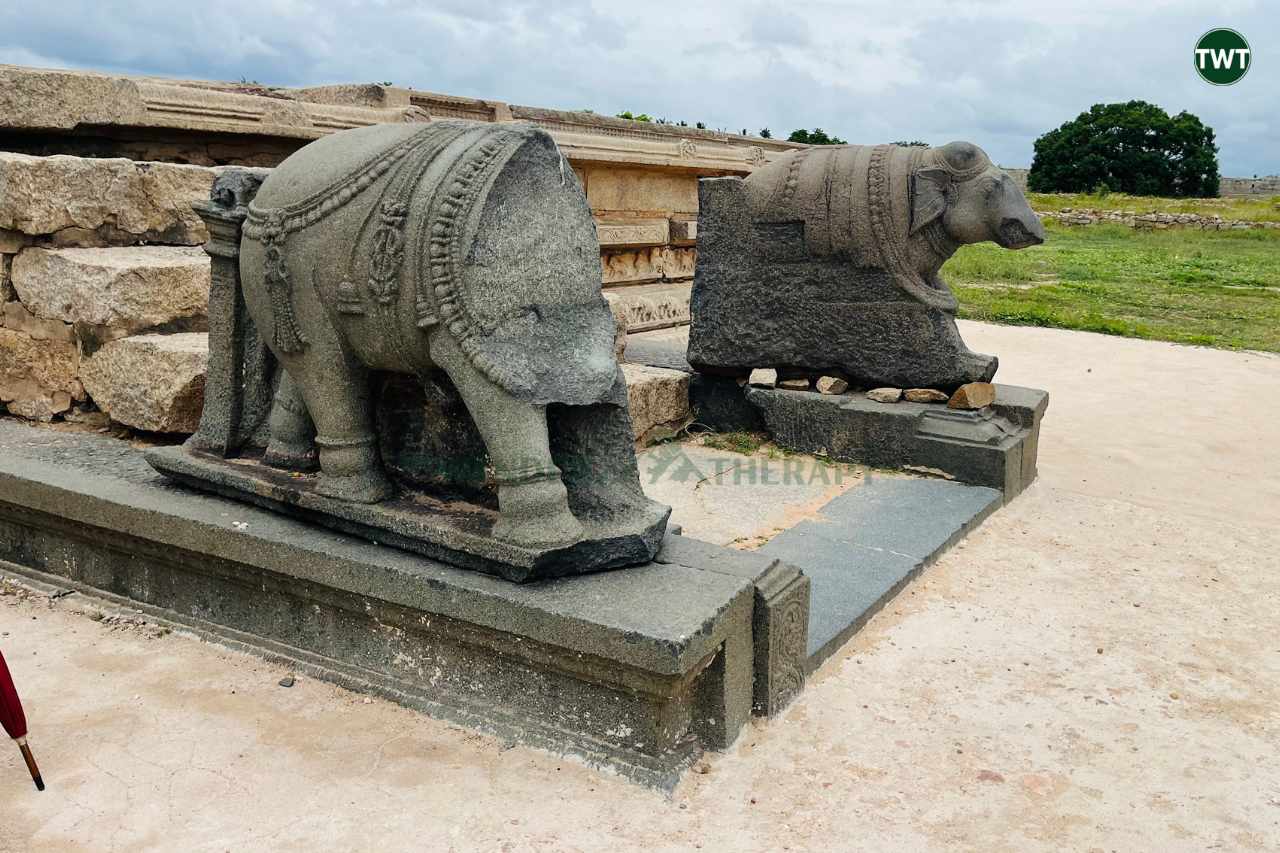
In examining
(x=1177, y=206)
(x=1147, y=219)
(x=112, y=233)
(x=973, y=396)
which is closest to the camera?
(x=112, y=233)

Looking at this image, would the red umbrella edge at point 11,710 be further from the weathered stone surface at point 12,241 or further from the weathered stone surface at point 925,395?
the weathered stone surface at point 925,395

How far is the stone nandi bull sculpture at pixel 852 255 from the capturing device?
4691 millimetres

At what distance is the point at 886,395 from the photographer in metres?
4.96

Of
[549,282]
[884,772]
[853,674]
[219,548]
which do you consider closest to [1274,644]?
[853,674]

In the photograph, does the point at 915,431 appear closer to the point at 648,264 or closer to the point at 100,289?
the point at 100,289

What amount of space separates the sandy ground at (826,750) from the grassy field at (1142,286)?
22.2 ft

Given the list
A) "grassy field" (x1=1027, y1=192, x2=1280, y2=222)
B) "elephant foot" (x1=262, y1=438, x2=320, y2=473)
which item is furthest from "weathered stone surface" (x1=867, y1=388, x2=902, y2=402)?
"grassy field" (x1=1027, y1=192, x2=1280, y2=222)

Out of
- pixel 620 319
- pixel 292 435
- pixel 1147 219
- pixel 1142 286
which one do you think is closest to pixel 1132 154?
pixel 1147 219

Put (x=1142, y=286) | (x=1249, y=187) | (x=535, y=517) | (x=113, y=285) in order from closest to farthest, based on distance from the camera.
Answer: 1. (x=535, y=517)
2. (x=113, y=285)
3. (x=1142, y=286)
4. (x=1249, y=187)

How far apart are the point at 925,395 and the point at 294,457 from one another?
3.08m

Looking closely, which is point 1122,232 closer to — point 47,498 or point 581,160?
point 581,160

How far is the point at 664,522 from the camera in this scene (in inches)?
105

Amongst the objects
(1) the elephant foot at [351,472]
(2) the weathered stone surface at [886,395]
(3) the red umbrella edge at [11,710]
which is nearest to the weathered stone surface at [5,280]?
(1) the elephant foot at [351,472]

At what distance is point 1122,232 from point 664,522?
22.2m
